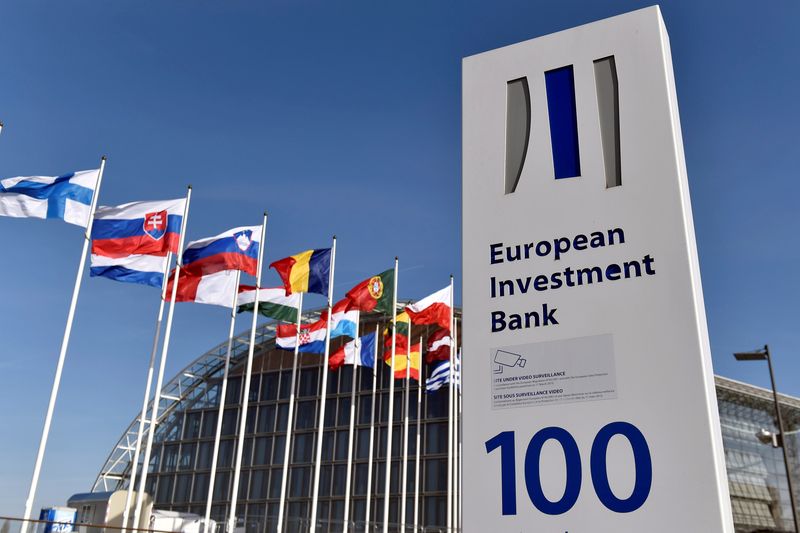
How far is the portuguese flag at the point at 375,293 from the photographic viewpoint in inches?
1276

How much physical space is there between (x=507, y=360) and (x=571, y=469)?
1.16 m

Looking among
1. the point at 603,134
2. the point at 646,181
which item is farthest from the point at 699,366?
the point at 603,134

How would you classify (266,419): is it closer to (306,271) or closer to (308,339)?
(308,339)

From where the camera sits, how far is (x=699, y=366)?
19.4 feet

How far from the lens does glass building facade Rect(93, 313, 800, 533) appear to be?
50.6 meters

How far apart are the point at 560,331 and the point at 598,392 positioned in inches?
26.4

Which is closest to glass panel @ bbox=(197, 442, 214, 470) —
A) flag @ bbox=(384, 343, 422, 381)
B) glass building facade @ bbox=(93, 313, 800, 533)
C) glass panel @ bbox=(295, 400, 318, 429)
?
glass building facade @ bbox=(93, 313, 800, 533)

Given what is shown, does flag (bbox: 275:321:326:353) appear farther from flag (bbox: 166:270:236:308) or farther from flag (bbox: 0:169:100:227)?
flag (bbox: 0:169:100:227)

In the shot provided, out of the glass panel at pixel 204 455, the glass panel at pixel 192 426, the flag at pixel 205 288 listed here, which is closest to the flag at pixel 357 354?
the flag at pixel 205 288

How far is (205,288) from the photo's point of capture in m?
25.8

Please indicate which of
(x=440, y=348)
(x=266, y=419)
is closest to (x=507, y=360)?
(x=440, y=348)

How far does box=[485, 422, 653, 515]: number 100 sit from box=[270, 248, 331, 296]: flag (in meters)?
23.2

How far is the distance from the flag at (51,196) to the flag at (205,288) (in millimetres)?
4772

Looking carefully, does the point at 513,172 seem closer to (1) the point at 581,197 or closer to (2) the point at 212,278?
(1) the point at 581,197
